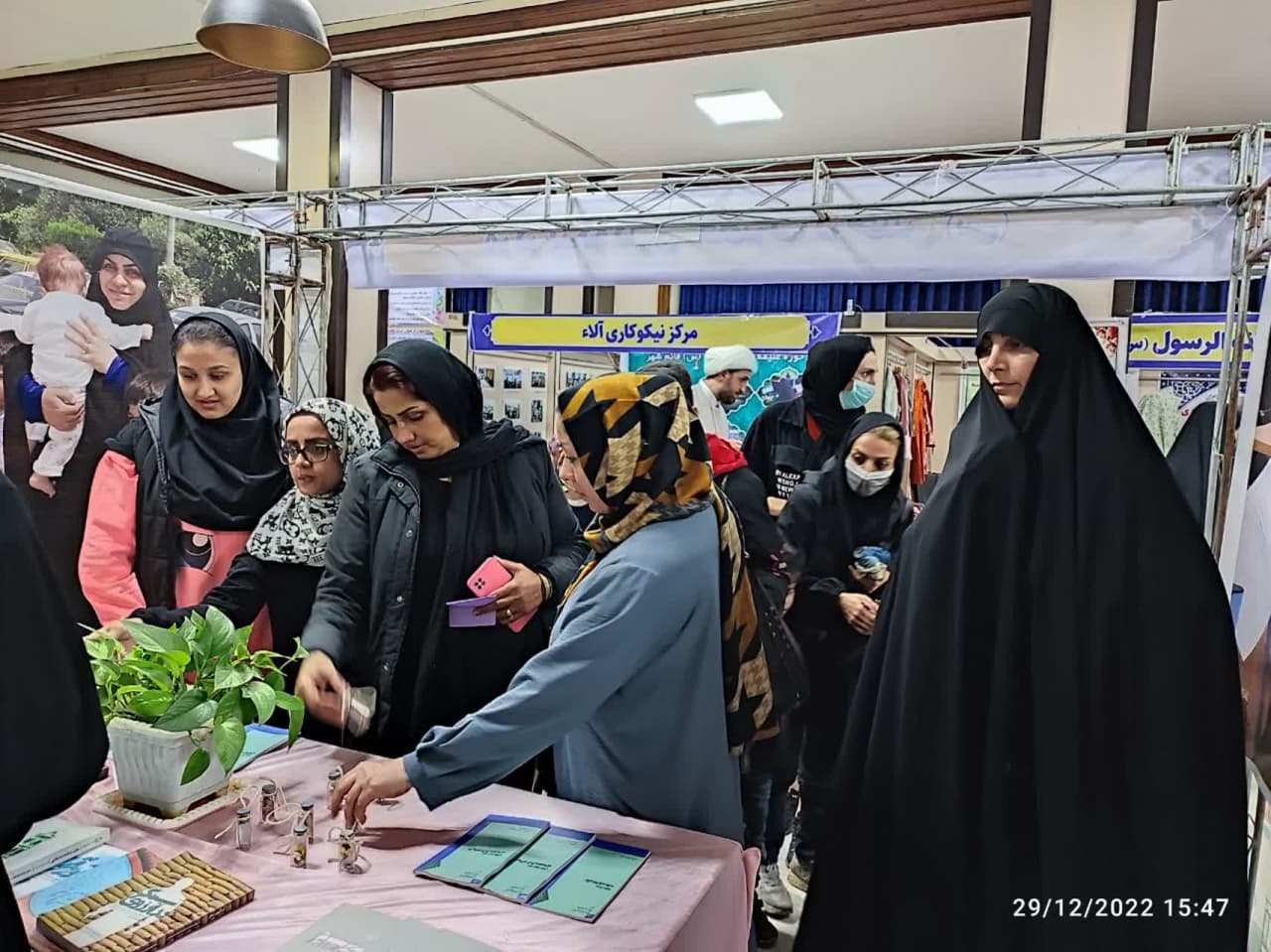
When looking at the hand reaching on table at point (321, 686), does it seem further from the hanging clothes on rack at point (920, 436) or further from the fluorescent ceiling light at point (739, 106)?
the fluorescent ceiling light at point (739, 106)

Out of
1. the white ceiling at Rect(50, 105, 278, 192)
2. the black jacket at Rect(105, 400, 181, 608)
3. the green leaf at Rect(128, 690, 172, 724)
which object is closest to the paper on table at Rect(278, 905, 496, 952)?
the green leaf at Rect(128, 690, 172, 724)

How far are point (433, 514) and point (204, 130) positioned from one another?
14.2ft

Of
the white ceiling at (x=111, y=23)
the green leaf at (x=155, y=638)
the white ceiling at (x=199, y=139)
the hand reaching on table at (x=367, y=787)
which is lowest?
the hand reaching on table at (x=367, y=787)

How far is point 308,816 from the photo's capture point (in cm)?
141

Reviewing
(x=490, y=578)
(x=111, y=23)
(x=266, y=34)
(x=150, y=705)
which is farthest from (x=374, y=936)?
(x=111, y=23)

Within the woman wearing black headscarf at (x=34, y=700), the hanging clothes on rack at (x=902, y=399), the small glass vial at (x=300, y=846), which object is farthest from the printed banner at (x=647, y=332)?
the woman wearing black headscarf at (x=34, y=700)

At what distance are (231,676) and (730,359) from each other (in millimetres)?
1351

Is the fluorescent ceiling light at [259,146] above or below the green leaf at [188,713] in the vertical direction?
above

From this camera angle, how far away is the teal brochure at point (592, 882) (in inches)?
49.5

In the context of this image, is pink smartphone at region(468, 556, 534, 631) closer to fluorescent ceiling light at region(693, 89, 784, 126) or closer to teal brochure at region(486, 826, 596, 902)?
teal brochure at region(486, 826, 596, 902)

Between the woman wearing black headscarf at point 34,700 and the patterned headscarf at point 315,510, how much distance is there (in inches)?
50.7

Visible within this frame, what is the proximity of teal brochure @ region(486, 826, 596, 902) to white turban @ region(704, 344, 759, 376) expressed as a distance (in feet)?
3.97

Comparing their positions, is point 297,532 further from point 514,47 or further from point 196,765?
point 514,47

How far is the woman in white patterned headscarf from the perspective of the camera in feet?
7.09
